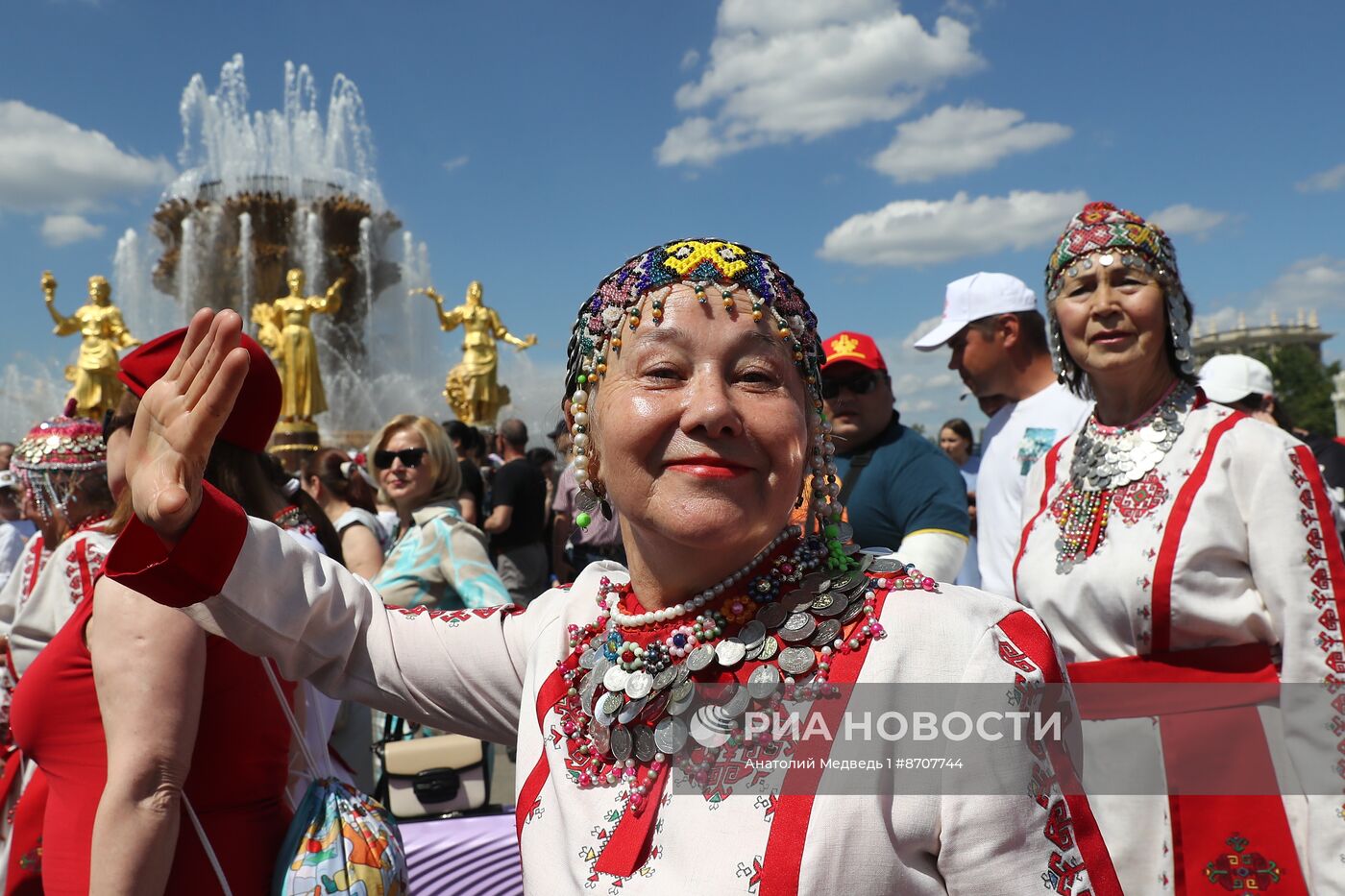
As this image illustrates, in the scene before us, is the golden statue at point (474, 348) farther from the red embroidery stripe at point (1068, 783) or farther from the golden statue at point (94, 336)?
the red embroidery stripe at point (1068, 783)

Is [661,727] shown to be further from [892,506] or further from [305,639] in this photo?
[892,506]

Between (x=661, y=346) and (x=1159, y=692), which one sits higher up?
(x=661, y=346)

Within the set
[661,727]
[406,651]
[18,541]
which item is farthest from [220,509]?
[18,541]

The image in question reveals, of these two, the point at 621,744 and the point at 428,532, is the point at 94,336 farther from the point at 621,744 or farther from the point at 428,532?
the point at 621,744

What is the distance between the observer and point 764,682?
143cm

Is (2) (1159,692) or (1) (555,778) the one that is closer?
(1) (555,778)

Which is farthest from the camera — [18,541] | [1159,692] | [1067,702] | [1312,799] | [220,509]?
[18,541]

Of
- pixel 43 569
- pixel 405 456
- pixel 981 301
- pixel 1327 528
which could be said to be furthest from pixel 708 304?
pixel 405 456

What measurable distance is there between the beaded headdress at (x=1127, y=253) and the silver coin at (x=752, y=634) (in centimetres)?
189

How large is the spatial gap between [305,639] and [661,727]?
2.40 ft

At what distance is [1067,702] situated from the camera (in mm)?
1335

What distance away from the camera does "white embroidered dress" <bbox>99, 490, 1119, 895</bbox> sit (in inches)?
48.3

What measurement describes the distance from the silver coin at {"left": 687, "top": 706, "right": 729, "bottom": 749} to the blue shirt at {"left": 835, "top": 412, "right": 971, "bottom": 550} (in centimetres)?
218

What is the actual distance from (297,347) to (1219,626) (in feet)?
68.9
